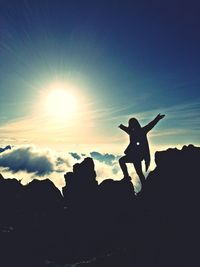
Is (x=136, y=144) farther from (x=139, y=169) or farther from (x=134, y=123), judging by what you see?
(x=139, y=169)

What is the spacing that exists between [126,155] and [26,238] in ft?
36.0

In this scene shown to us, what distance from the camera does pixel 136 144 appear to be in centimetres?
1692

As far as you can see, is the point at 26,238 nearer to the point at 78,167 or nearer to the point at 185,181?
the point at 185,181

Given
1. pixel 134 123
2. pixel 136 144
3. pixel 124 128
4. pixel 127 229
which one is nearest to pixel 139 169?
pixel 136 144

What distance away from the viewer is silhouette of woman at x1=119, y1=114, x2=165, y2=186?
1658cm

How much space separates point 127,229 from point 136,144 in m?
5.96

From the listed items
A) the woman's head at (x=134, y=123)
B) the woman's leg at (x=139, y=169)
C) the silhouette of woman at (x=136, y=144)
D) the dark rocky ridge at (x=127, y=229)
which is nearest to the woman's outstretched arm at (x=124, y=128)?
the silhouette of woman at (x=136, y=144)

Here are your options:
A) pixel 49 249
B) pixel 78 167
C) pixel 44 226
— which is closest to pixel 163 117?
pixel 49 249

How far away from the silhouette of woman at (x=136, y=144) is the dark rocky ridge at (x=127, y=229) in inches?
59.9

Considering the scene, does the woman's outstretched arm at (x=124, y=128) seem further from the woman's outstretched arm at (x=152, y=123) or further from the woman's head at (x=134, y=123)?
the woman's outstretched arm at (x=152, y=123)

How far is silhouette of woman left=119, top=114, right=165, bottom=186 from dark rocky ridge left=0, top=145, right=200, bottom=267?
152 centimetres

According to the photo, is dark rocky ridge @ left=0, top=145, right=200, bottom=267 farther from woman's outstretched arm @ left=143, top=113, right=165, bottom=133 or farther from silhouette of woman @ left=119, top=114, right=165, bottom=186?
woman's outstretched arm @ left=143, top=113, right=165, bottom=133

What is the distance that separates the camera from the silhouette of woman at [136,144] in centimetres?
1658

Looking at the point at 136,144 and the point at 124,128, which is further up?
the point at 124,128
